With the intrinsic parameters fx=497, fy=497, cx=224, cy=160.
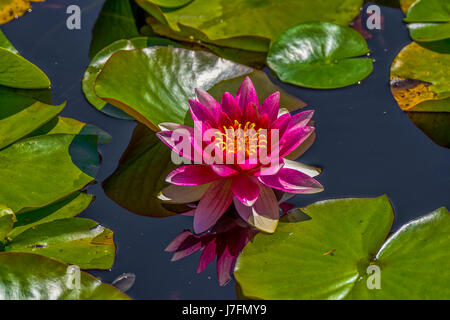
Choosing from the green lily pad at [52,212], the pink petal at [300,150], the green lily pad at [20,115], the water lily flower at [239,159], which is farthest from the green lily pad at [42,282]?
the pink petal at [300,150]

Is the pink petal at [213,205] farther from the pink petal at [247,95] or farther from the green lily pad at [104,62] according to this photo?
the green lily pad at [104,62]

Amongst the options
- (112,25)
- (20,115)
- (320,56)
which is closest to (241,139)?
(320,56)

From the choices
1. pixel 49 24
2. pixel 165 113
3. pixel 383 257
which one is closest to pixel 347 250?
pixel 383 257

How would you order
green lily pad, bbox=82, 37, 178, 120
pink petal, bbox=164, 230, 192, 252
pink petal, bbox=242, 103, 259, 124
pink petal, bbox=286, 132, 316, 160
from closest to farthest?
1. pink petal, bbox=164, 230, 192, 252
2. pink petal, bbox=242, 103, 259, 124
3. pink petal, bbox=286, 132, 316, 160
4. green lily pad, bbox=82, 37, 178, 120

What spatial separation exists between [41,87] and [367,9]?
218 centimetres

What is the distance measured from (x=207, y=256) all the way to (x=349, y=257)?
606 mm

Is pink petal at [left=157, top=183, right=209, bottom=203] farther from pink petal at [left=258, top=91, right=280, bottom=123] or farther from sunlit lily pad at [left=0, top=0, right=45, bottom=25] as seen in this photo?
sunlit lily pad at [left=0, top=0, right=45, bottom=25]

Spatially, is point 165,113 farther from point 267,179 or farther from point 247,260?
point 247,260

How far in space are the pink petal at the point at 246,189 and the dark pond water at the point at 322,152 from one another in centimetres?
25

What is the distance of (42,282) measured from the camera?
192 cm

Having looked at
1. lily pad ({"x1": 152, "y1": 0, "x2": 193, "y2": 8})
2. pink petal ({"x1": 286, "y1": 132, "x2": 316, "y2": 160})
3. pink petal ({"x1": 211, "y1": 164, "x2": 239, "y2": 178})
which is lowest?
pink petal ({"x1": 286, "y1": 132, "x2": 316, "y2": 160})

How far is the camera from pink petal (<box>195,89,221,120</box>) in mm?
2363

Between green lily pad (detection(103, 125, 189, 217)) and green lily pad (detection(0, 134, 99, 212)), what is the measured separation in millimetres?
141

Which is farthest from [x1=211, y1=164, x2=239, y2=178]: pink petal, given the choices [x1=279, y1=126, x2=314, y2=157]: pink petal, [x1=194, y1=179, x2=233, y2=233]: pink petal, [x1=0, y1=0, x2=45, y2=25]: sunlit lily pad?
[x1=0, y1=0, x2=45, y2=25]: sunlit lily pad
